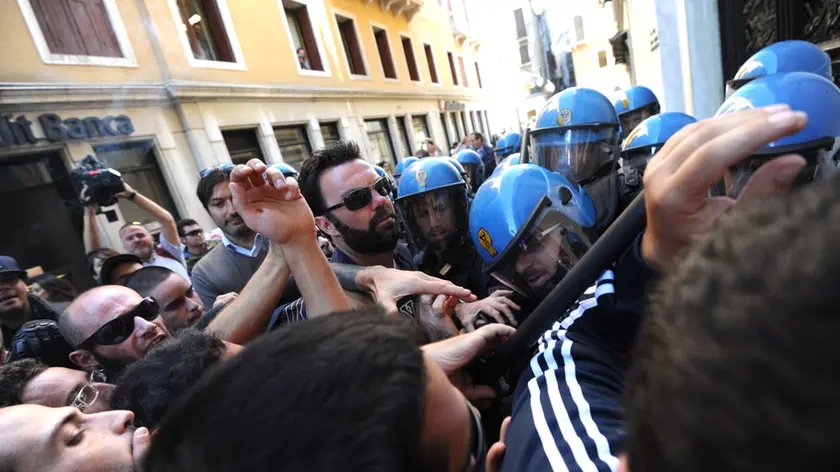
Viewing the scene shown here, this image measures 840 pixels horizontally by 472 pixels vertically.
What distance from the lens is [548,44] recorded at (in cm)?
2309

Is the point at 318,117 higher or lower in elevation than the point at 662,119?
higher

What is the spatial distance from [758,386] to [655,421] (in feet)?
0.31

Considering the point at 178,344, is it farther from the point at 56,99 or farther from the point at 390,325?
the point at 56,99

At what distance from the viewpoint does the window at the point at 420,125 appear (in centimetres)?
1827

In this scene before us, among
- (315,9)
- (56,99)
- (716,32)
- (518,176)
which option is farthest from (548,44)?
(518,176)

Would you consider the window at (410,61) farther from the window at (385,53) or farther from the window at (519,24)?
the window at (519,24)

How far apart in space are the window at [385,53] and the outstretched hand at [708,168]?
17093 mm

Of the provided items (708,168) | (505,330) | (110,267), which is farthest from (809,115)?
(110,267)

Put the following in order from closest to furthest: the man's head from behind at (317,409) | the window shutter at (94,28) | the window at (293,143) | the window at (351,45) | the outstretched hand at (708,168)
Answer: the man's head from behind at (317,409) < the outstretched hand at (708,168) < the window shutter at (94,28) < the window at (293,143) < the window at (351,45)

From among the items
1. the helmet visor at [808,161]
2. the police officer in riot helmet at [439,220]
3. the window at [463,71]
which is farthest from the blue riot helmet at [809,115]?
the window at [463,71]

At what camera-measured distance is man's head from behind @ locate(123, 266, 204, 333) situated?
7.22 ft

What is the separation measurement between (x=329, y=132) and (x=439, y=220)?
Result: 37.4 ft

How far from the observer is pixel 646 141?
2.68 metres

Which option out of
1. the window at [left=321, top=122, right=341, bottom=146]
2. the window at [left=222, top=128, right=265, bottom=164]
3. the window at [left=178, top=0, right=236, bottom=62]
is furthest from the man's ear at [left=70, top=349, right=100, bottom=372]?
the window at [left=321, top=122, right=341, bottom=146]
